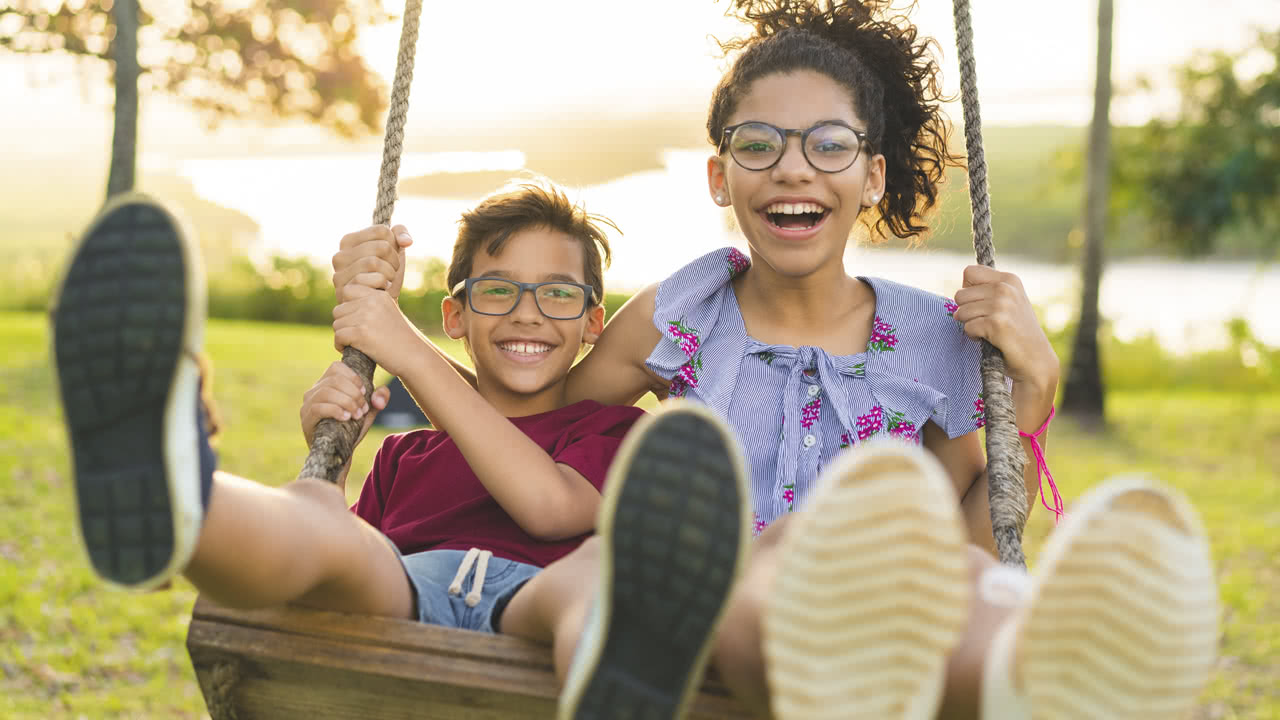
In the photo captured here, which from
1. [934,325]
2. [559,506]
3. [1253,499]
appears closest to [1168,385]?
[1253,499]

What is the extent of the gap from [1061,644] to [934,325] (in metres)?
1.27

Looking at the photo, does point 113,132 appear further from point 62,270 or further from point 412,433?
point 62,270

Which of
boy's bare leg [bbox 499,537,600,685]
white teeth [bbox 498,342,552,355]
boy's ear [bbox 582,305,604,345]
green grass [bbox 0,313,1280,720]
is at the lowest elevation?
green grass [bbox 0,313,1280,720]

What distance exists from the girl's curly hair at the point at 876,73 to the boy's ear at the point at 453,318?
65cm

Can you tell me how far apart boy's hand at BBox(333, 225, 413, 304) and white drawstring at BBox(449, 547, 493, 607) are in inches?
21.6

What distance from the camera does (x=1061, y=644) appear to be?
3.70ft

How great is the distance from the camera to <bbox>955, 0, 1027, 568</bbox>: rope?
1813 mm

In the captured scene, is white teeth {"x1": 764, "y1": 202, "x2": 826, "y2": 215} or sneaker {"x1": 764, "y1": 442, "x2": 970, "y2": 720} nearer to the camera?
sneaker {"x1": 764, "y1": 442, "x2": 970, "y2": 720}

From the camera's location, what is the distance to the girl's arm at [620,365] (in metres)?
2.37

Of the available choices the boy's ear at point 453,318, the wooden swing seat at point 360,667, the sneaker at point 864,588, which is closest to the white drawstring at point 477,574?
the wooden swing seat at point 360,667

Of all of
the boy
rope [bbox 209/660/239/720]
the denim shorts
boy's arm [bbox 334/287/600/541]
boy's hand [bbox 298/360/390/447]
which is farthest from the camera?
boy's hand [bbox 298/360/390/447]

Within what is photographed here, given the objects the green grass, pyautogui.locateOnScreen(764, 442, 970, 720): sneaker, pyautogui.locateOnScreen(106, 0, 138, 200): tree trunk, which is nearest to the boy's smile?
pyautogui.locateOnScreen(764, 442, 970, 720): sneaker

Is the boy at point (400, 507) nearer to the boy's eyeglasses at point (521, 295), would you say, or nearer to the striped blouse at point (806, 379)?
the boy's eyeglasses at point (521, 295)

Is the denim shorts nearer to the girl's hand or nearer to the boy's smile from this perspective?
the boy's smile
